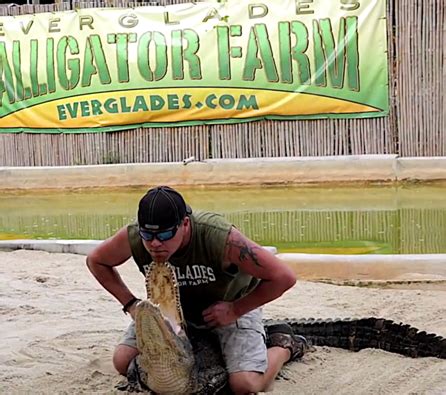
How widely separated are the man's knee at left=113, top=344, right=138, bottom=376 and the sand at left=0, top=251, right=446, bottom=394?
6 centimetres

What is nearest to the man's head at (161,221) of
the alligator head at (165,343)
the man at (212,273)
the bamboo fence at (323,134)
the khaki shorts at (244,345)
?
the man at (212,273)

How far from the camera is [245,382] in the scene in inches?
116

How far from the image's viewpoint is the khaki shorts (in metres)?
2.99

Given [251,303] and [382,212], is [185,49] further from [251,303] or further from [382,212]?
[251,303]

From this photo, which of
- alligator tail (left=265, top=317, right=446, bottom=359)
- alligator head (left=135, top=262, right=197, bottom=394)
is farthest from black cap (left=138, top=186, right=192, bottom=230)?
alligator tail (left=265, top=317, right=446, bottom=359)

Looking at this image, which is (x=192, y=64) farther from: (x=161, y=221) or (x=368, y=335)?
(x=161, y=221)

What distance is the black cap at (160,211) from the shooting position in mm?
2613

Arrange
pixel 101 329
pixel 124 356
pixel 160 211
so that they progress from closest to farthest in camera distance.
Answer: pixel 160 211, pixel 124 356, pixel 101 329

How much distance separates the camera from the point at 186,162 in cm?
868

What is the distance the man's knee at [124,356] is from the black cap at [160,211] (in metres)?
0.72

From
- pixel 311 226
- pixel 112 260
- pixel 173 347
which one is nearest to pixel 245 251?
pixel 173 347

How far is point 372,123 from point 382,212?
193 centimetres

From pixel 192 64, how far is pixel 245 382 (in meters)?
6.58

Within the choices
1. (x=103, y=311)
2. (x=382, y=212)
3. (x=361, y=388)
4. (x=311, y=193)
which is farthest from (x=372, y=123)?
(x=361, y=388)
